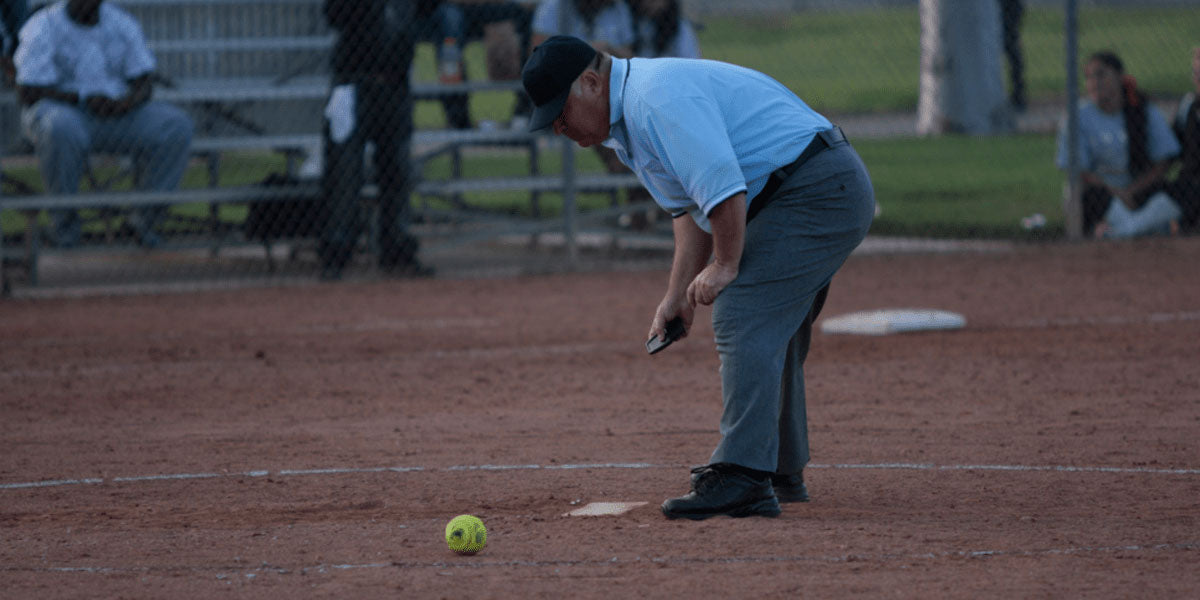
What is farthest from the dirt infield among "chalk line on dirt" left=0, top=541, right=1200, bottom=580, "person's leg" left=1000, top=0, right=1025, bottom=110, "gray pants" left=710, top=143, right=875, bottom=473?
"person's leg" left=1000, top=0, right=1025, bottom=110

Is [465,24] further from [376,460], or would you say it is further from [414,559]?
[414,559]

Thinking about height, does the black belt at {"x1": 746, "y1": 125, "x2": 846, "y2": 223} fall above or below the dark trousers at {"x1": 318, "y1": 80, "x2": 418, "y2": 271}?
above

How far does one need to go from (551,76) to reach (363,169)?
288 inches

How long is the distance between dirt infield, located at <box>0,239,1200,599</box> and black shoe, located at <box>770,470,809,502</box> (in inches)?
1.9

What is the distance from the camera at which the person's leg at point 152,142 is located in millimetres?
11844

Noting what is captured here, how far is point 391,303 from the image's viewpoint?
1117cm

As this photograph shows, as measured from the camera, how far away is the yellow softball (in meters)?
4.86

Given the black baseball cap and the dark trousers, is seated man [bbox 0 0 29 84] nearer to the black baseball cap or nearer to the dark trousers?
the dark trousers

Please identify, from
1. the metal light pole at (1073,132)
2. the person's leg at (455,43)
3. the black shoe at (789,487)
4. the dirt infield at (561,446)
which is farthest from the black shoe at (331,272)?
the black shoe at (789,487)

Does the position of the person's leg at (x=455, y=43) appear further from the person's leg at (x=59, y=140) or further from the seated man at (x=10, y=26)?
the seated man at (x=10, y=26)

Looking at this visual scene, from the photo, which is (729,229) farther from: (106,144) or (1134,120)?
(1134,120)

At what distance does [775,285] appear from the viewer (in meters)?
5.08

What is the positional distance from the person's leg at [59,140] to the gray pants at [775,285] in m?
7.77

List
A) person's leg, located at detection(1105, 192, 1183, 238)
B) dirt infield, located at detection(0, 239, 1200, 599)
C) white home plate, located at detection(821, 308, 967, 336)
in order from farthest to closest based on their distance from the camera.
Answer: person's leg, located at detection(1105, 192, 1183, 238) → white home plate, located at detection(821, 308, 967, 336) → dirt infield, located at detection(0, 239, 1200, 599)
